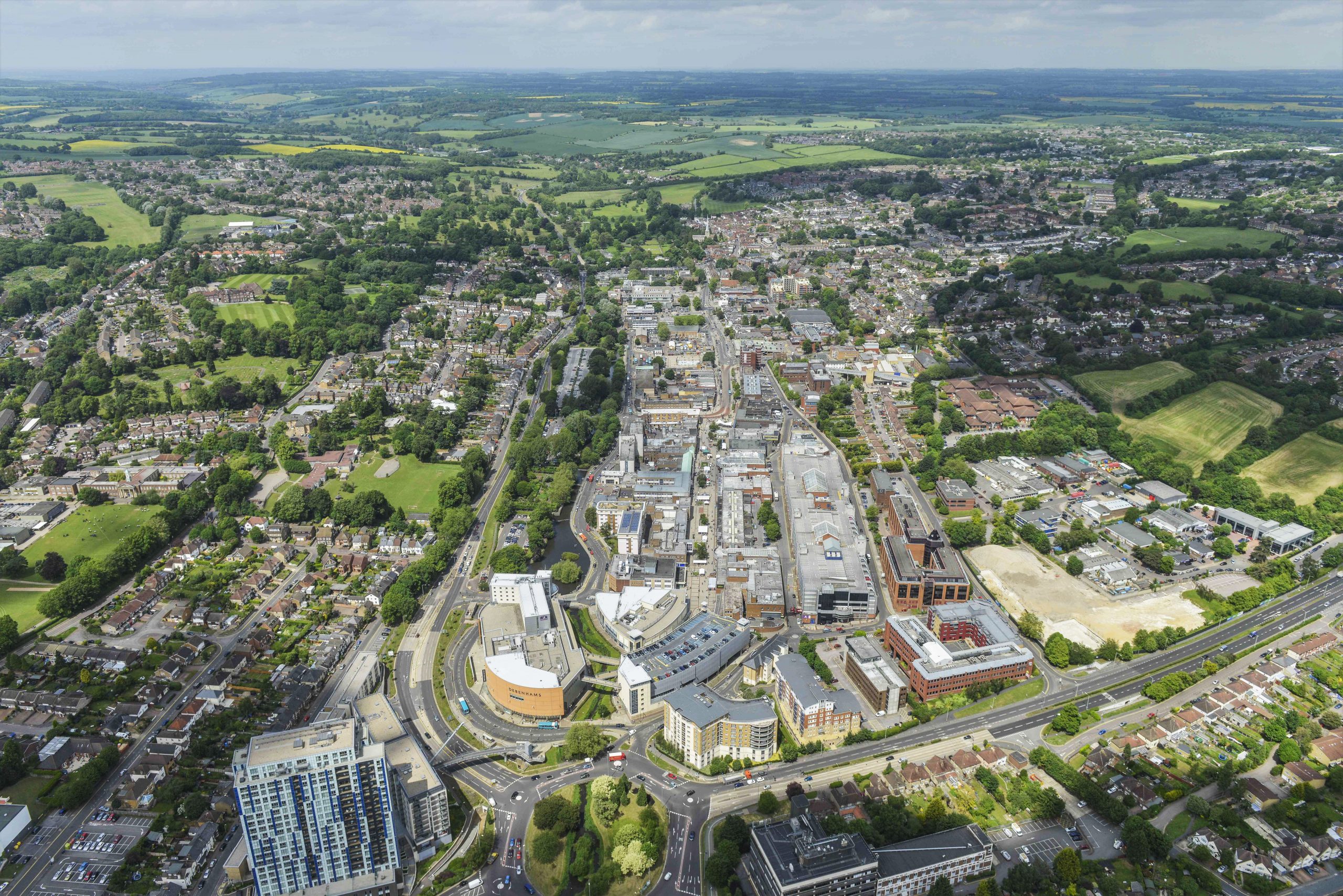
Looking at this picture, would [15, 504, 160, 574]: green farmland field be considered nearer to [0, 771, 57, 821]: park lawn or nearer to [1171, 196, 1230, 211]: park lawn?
[0, 771, 57, 821]: park lawn

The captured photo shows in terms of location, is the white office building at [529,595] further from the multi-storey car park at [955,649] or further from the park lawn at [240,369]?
the park lawn at [240,369]

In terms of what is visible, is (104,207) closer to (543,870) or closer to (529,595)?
(529,595)

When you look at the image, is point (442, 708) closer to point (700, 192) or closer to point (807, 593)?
point (807, 593)

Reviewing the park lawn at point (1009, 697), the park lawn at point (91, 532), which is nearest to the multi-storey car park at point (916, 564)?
the park lawn at point (1009, 697)

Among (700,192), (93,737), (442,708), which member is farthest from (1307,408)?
(700,192)

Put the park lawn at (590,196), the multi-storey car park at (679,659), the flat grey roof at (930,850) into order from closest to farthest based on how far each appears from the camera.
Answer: the flat grey roof at (930,850), the multi-storey car park at (679,659), the park lawn at (590,196)
